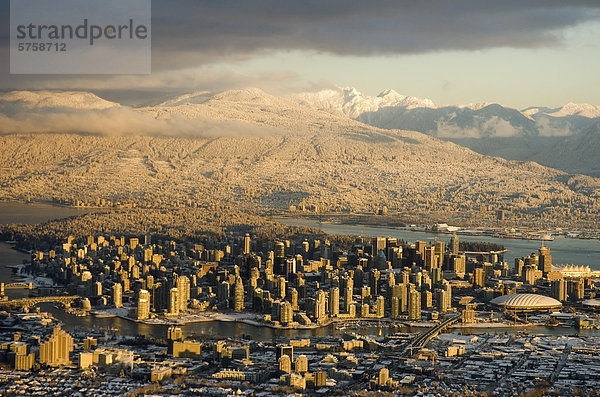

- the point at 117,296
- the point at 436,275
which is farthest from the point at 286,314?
the point at 436,275

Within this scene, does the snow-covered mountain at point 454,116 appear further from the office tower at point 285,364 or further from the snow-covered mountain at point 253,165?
the office tower at point 285,364

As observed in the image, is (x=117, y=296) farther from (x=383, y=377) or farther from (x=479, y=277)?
(x=383, y=377)

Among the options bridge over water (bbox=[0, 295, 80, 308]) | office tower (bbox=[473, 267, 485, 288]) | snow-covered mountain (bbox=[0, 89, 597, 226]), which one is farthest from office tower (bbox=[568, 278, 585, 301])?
snow-covered mountain (bbox=[0, 89, 597, 226])

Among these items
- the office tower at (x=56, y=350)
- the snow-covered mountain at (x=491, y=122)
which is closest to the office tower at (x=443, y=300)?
the office tower at (x=56, y=350)

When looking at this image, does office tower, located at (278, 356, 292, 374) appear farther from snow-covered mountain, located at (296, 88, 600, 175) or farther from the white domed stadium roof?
snow-covered mountain, located at (296, 88, 600, 175)

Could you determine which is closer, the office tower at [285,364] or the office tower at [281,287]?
the office tower at [285,364]

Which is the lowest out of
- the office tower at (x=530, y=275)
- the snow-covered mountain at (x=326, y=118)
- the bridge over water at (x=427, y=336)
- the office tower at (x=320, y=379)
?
the office tower at (x=320, y=379)
